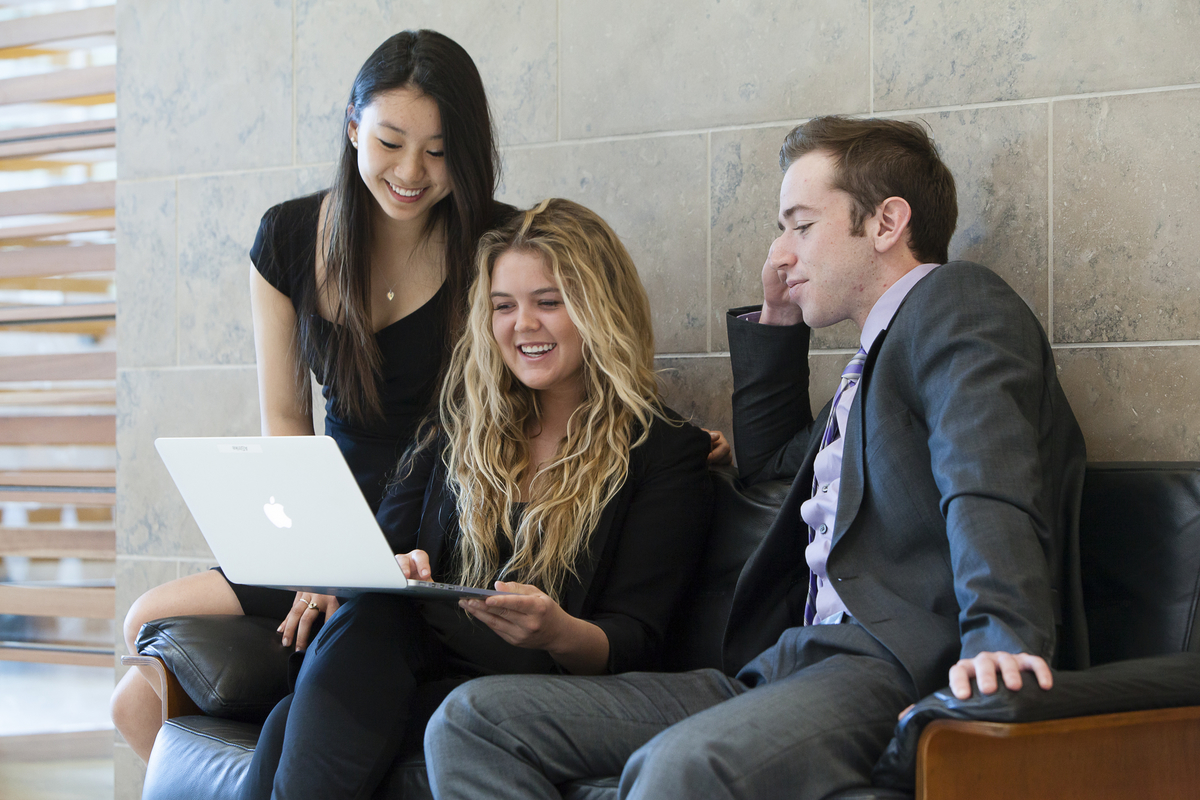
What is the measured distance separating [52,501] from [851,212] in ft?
8.73

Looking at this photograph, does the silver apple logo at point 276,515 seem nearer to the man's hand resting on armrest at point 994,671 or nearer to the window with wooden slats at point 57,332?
the man's hand resting on armrest at point 994,671

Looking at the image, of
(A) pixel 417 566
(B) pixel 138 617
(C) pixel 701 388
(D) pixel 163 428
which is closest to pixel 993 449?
(A) pixel 417 566

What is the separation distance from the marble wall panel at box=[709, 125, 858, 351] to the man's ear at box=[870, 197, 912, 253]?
524 millimetres

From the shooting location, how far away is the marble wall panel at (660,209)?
234 cm

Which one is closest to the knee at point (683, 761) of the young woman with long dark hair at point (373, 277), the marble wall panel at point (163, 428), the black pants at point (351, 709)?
the black pants at point (351, 709)

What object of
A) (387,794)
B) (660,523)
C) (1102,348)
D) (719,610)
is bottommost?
(387,794)

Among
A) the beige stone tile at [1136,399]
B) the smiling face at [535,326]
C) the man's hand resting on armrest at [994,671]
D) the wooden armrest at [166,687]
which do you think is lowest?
the wooden armrest at [166,687]

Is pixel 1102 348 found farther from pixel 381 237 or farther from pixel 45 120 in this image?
pixel 45 120

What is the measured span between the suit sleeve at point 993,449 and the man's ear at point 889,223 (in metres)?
0.22

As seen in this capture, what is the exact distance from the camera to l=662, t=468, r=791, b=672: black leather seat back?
6.31ft

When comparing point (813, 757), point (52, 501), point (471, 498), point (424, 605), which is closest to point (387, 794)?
point (424, 605)

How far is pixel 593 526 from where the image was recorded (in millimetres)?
1795

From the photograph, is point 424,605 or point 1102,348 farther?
point 1102,348

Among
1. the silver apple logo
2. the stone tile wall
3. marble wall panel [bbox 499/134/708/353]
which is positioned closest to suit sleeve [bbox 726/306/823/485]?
the stone tile wall
